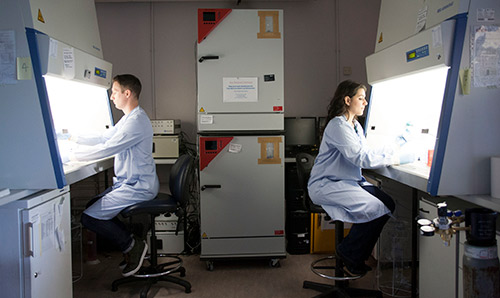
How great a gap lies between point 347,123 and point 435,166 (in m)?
0.68

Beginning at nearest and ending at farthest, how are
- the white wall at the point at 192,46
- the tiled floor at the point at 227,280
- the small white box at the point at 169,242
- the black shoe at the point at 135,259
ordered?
the black shoe at the point at 135,259, the tiled floor at the point at 227,280, the small white box at the point at 169,242, the white wall at the point at 192,46

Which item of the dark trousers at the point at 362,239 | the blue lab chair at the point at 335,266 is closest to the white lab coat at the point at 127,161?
the blue lab chair at the point at 335,266

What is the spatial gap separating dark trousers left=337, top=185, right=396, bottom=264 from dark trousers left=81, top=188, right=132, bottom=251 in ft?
4.40

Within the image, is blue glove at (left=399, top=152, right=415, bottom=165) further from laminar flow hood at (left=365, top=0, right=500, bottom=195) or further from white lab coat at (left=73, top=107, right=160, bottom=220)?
white lab coat at (left=73, top=107, right=160, bottom=220)

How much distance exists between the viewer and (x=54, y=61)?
2.07m

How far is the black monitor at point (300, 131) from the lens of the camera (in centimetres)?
381

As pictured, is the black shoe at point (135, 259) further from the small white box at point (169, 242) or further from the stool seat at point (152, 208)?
the small white box at point (169, 242)

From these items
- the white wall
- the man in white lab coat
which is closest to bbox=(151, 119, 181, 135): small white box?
the white wall

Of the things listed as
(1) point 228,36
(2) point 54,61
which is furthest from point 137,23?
(2) point 54,61

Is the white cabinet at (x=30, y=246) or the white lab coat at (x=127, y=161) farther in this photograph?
the white lab coat at (x=127, y=161)

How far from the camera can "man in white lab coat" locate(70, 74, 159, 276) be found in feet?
8.16

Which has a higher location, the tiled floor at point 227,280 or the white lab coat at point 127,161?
the white lab coat at point 127,161

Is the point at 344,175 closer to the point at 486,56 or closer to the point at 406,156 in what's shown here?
the point at 406,156

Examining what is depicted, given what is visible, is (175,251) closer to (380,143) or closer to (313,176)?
(313,176)
